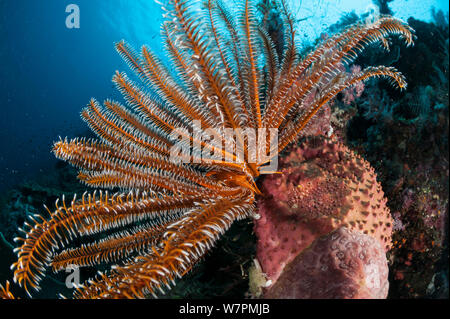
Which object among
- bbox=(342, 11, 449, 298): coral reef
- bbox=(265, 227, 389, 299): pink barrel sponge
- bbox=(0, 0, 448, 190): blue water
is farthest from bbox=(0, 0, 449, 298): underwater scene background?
bbox=(0, 0, 448, 190): blue water

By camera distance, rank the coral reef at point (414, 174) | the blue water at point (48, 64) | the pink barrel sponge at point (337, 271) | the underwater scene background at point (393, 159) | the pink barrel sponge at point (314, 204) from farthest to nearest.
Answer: the blue water at point (48, 64), the coral reef at point (414, 174), the underwater scene background at point (393, 159), the pink barrel sponge at point (314, 204), the pink barrel sponge at point (337, 271)

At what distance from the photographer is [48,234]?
1.73 meters

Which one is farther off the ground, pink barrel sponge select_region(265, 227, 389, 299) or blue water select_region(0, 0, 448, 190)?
blue water select_region(0, 0, 448, 190)

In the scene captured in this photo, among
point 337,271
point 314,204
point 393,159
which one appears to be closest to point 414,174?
point 393,159

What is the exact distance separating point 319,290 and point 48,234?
2.08 m

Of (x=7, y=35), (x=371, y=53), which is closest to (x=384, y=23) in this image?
(x=371, y=53)

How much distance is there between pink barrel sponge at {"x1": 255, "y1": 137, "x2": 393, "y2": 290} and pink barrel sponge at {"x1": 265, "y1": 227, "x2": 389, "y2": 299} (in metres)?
0.08

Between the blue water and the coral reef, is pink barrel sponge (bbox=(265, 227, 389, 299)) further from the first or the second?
the blue water

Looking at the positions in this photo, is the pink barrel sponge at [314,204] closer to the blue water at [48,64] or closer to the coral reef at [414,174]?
the coral reef at [414,174]

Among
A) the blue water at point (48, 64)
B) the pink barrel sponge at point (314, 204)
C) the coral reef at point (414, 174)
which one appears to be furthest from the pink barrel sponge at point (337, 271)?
the blue water at point (48, 64)

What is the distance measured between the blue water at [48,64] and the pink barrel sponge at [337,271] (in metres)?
14.4

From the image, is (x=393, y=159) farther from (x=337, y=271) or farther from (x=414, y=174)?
(x=337, y=271)

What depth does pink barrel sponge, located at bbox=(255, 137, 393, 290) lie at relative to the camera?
2104 mm

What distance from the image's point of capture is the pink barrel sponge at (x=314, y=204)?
2104mm
